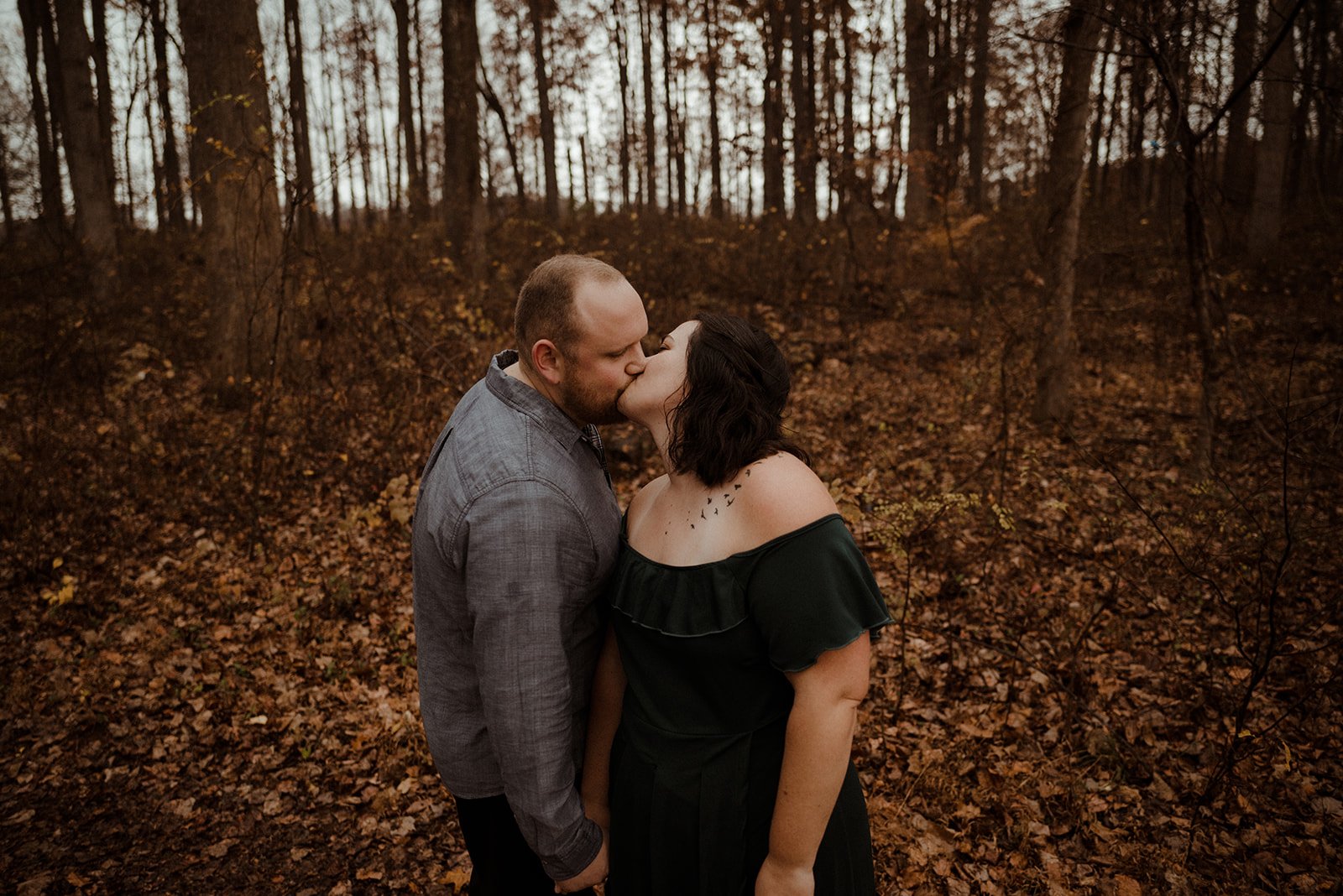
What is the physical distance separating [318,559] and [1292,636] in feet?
22.9

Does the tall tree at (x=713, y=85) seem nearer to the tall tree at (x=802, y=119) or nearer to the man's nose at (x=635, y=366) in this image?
the tall tree at (x=802, y=119)

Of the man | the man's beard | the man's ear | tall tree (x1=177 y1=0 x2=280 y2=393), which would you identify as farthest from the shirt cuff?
tall tree (x1=177 y1=0 x2=280 y2=393)

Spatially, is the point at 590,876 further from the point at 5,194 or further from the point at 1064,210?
the point at 5,194

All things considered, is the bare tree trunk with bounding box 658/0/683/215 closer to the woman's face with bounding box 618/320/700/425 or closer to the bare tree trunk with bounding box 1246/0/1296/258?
the bare tree trunk with bounding box 1246/0/1296/258

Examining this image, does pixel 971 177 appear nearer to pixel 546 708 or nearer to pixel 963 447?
pixel 963 447

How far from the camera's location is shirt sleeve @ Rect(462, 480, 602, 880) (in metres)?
1.75

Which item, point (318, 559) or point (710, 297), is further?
point (710, 297)

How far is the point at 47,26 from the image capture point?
15.3 meters

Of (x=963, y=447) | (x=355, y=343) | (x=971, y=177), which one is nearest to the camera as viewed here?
(x=963, y=447)

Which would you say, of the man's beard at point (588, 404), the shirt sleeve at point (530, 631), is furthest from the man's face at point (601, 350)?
the shirt sleeve at point (530, 631)

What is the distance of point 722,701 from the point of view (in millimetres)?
1849

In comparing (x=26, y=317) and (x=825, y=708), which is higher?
(x=26, y=317)

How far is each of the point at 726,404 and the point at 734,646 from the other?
58cm

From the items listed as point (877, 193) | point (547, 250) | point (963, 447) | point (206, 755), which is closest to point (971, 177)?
point (877, 193)
